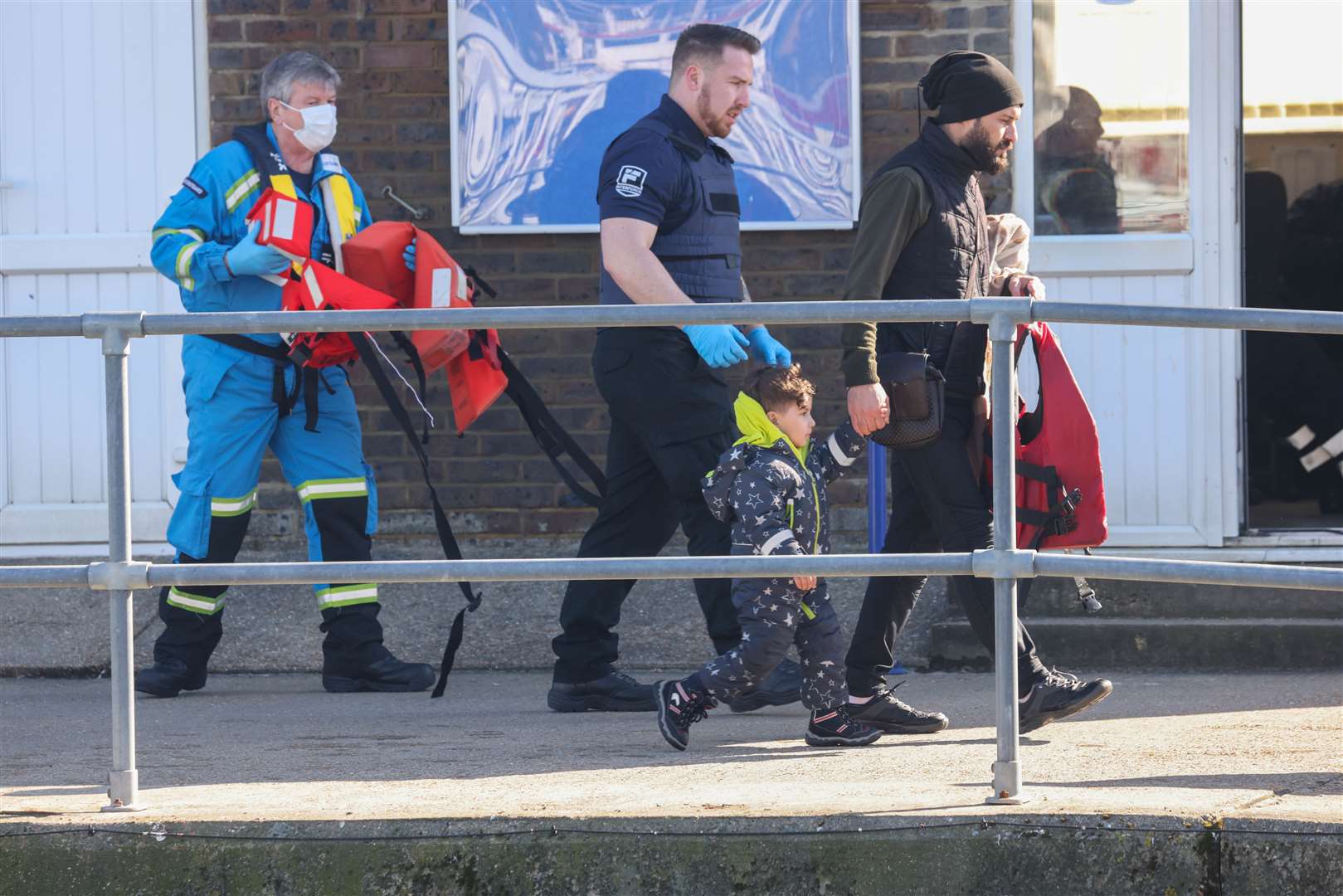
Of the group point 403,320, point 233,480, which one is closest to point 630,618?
point 233,480

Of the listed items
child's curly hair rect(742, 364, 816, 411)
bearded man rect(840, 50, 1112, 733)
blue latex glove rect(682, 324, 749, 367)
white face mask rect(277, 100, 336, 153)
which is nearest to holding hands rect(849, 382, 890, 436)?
bearded man rect(840, 50, 1112, 733)

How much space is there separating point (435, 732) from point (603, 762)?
0.72m

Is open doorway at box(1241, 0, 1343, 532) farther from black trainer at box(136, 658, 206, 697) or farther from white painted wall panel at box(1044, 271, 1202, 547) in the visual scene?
black trainer at box(136, 658, 206, 697)

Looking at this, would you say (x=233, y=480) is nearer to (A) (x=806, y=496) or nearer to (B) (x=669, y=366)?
(B) (x=669, y=366)

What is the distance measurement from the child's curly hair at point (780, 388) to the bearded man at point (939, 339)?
0.48 ft

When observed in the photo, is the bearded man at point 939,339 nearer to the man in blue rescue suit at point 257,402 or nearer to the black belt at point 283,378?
the man in blue rescue suit at point 257,402

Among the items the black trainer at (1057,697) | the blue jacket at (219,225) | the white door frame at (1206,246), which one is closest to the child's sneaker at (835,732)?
the black trainer at (1057,697)

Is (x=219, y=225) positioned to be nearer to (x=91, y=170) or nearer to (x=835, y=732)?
(x=91, y=170)

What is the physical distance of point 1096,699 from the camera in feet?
14.8

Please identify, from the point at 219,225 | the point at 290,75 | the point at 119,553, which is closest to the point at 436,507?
the point at 219,225

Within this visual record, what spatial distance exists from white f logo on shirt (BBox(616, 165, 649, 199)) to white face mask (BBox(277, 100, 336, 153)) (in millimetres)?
1116

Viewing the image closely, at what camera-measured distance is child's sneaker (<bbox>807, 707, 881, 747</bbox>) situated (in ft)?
15.1

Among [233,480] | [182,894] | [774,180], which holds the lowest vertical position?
[182,894]

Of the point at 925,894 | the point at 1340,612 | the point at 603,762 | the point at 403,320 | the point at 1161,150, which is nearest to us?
the point at 925,894
